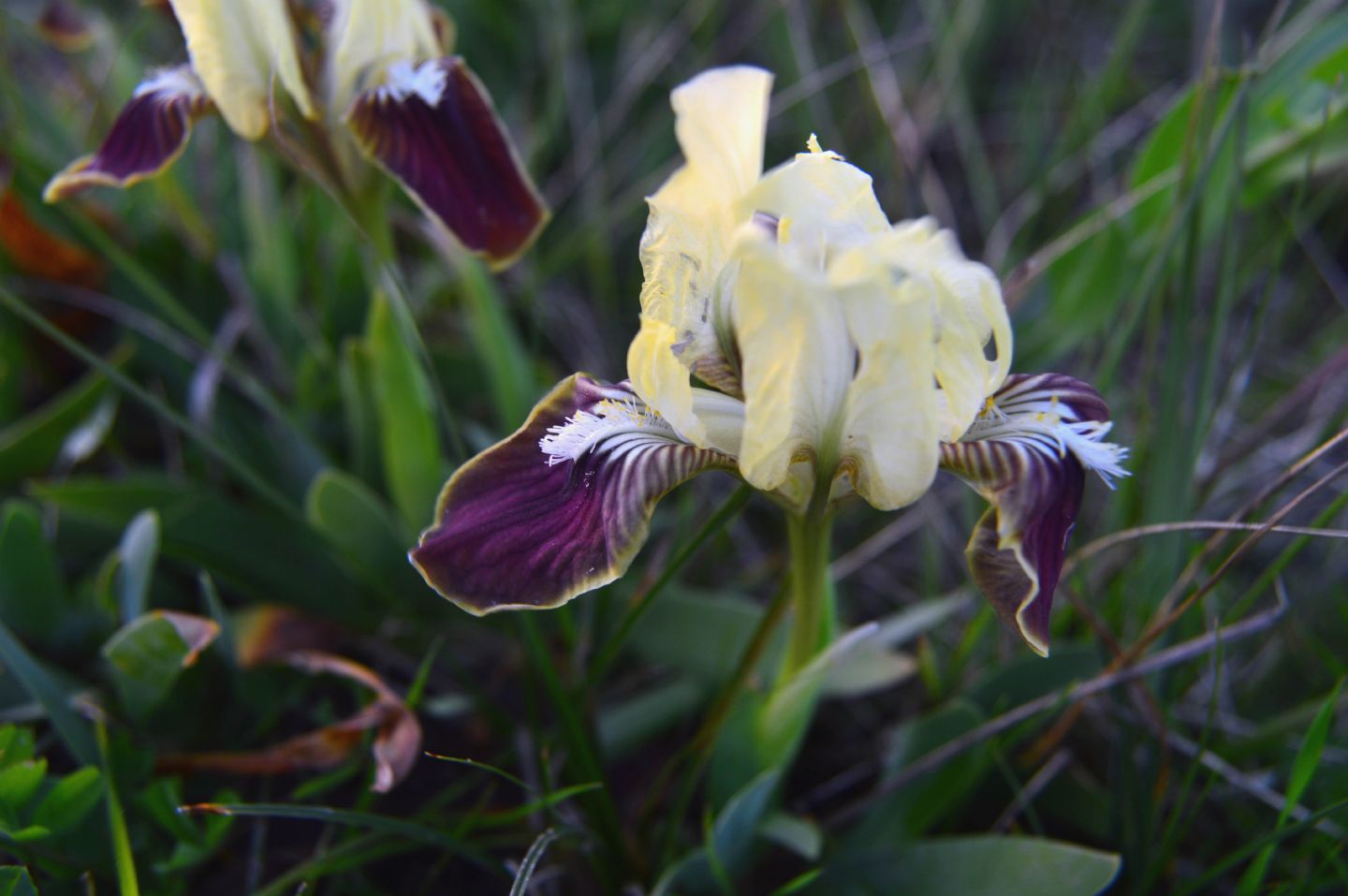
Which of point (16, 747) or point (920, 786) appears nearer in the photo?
point (16, 747)

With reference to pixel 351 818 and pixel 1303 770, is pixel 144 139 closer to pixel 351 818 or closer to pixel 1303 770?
pixel 351 818

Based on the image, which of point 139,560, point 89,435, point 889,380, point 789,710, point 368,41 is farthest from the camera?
point 89,435

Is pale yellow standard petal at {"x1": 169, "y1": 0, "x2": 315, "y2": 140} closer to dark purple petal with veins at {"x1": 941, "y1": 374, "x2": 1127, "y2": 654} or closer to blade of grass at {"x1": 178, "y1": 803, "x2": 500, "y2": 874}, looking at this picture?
blade of grass at {"x1": 178, "y1": 803, "x2": 500, "y2": 874}

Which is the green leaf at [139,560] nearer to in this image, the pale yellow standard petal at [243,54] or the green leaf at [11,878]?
the green leaf at [11,878]

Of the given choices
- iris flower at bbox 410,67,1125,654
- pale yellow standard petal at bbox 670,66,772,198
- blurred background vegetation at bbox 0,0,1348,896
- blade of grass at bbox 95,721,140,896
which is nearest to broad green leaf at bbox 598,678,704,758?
A: blurred background vegetation at bbox 0,0,1348,896

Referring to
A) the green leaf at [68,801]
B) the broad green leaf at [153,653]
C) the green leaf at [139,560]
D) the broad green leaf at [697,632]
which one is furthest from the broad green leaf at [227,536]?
the broad green leaf at [697,632]

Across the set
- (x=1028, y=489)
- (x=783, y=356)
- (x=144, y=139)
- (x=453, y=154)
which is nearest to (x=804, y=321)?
(x=783, y=356)
